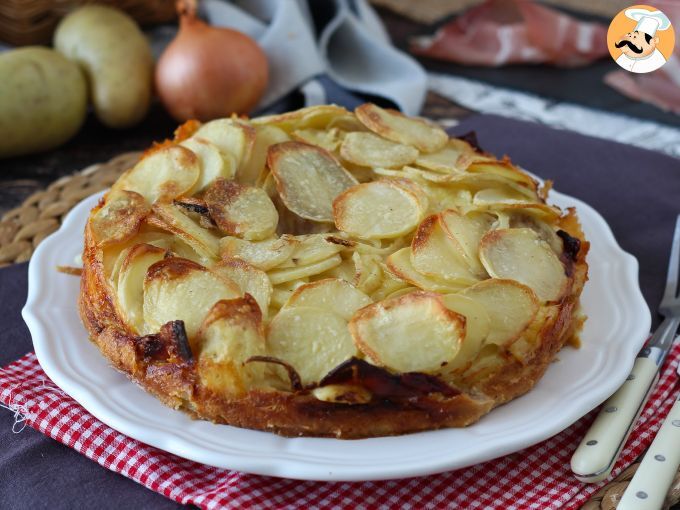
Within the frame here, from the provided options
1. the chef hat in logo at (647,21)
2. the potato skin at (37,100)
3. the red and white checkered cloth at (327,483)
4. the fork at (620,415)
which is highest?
the chef hat in logo at (647,21)

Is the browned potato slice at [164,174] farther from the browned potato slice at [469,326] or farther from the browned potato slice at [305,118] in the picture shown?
the browned potato slice at [469,326]

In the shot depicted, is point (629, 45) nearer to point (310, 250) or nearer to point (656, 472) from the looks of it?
point (310, 250)

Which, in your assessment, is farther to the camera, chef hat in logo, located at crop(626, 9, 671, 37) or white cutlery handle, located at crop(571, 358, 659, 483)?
chef hat in logo, located at crop(626, 9, 671, 37)

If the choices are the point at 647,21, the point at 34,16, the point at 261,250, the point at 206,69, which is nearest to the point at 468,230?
the point at 261,250

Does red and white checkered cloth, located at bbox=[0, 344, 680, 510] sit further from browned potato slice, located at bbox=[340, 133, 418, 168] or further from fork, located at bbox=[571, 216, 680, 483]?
browned potato slice, located at bbox=[340, 133, 418, 168]

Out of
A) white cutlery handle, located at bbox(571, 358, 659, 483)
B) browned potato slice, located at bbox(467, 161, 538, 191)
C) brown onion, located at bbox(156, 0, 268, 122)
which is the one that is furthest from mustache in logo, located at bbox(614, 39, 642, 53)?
brown onion, located at bbox(156, 0, 268, 122)

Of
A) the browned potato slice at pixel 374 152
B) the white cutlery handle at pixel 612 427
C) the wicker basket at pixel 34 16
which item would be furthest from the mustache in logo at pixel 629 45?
the wicker basket at pixel 34 16
